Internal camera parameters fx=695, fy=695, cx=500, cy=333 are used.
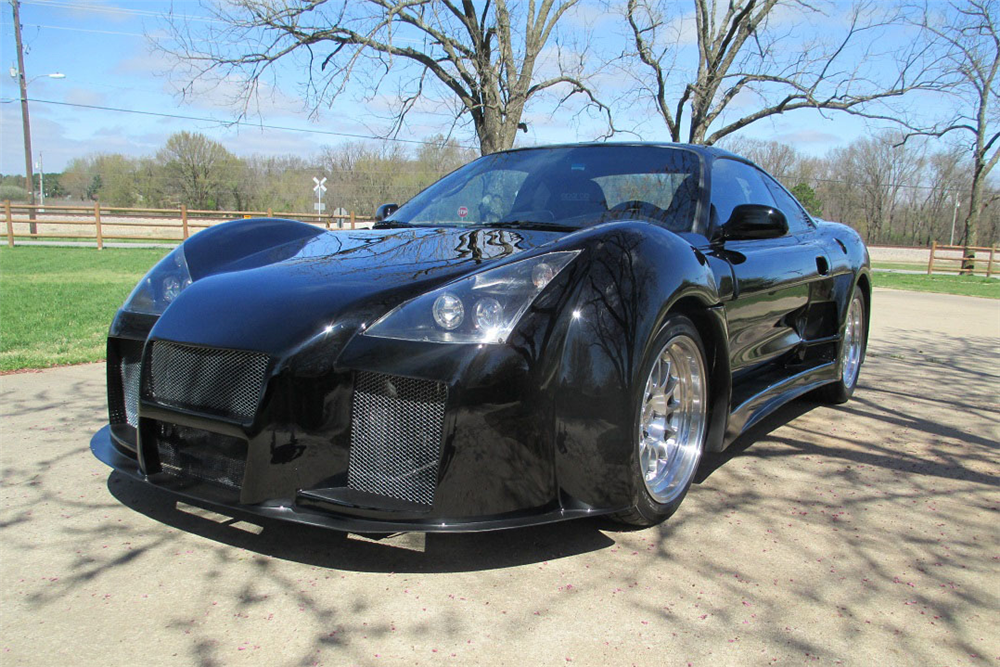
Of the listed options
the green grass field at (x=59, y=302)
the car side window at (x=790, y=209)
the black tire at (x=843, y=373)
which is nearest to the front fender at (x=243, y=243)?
the car side window at (x=790, y=209)

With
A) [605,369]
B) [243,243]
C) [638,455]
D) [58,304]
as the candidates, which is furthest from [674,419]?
[58,304]

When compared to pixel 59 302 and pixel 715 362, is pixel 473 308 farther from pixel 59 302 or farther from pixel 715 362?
pixel 59 302

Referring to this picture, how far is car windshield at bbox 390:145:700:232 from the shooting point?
308 centimetres

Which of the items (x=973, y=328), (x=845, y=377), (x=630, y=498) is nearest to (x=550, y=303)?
(x=630, y=498)

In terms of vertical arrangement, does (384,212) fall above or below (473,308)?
above

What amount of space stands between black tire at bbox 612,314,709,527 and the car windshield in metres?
0.59

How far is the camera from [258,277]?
2467mm

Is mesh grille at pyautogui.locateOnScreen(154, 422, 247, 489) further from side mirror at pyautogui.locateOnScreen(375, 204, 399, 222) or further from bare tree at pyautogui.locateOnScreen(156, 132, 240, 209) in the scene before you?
bare tree at pyautogui.locateOnScreen(156, 132, 240, 209)

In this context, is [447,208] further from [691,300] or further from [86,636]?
[86,636]

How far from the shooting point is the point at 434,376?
1979 millimetres

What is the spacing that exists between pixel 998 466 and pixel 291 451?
3541 mm

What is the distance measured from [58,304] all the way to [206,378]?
7603 millimetres

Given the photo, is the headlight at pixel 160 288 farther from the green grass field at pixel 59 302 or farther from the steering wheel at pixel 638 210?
the green grass field at pixel 59 302

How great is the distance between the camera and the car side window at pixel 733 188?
326 centimetres
